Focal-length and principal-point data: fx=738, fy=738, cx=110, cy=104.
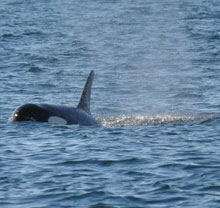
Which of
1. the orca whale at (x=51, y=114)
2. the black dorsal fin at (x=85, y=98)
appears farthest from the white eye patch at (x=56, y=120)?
the black dorsal fin at (x=85, y=98)

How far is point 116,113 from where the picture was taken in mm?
20938

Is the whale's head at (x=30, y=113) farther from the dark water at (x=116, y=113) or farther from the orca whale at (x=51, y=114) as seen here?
the dark water at (x=116, y=113)

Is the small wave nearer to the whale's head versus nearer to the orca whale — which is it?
the orca whale

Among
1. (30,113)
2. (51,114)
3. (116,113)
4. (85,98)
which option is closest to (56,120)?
(51,114)

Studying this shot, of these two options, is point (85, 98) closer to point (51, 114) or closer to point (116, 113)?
point (51, 114)

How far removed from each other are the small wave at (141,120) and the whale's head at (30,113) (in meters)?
1.82

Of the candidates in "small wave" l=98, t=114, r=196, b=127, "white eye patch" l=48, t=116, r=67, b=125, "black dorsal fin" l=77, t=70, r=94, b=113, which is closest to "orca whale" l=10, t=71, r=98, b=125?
"white eye patch" l=48, t=116, r=67, b=125

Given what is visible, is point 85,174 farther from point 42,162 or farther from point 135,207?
point 135,207

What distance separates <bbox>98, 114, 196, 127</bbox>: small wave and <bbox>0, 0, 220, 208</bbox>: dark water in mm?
25

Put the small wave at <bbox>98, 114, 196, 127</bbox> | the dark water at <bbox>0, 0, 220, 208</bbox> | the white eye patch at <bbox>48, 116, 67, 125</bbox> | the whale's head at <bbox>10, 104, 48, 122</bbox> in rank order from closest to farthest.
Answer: the dark water at <bbox>0, 0, 220, 208</bbox> < the whale's head at <bbox>10, 104, 48, 122</bbox> < the white eye patch at <bbox>48, 116, 67, 125</bbox> < the small wave at <bbox>98, 114, 196, 127</bbox>

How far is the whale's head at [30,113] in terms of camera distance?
17.2 meters

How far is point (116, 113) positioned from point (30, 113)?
424 cm

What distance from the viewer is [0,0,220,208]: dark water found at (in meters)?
12.2

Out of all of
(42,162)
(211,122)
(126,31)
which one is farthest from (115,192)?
(126,31)
